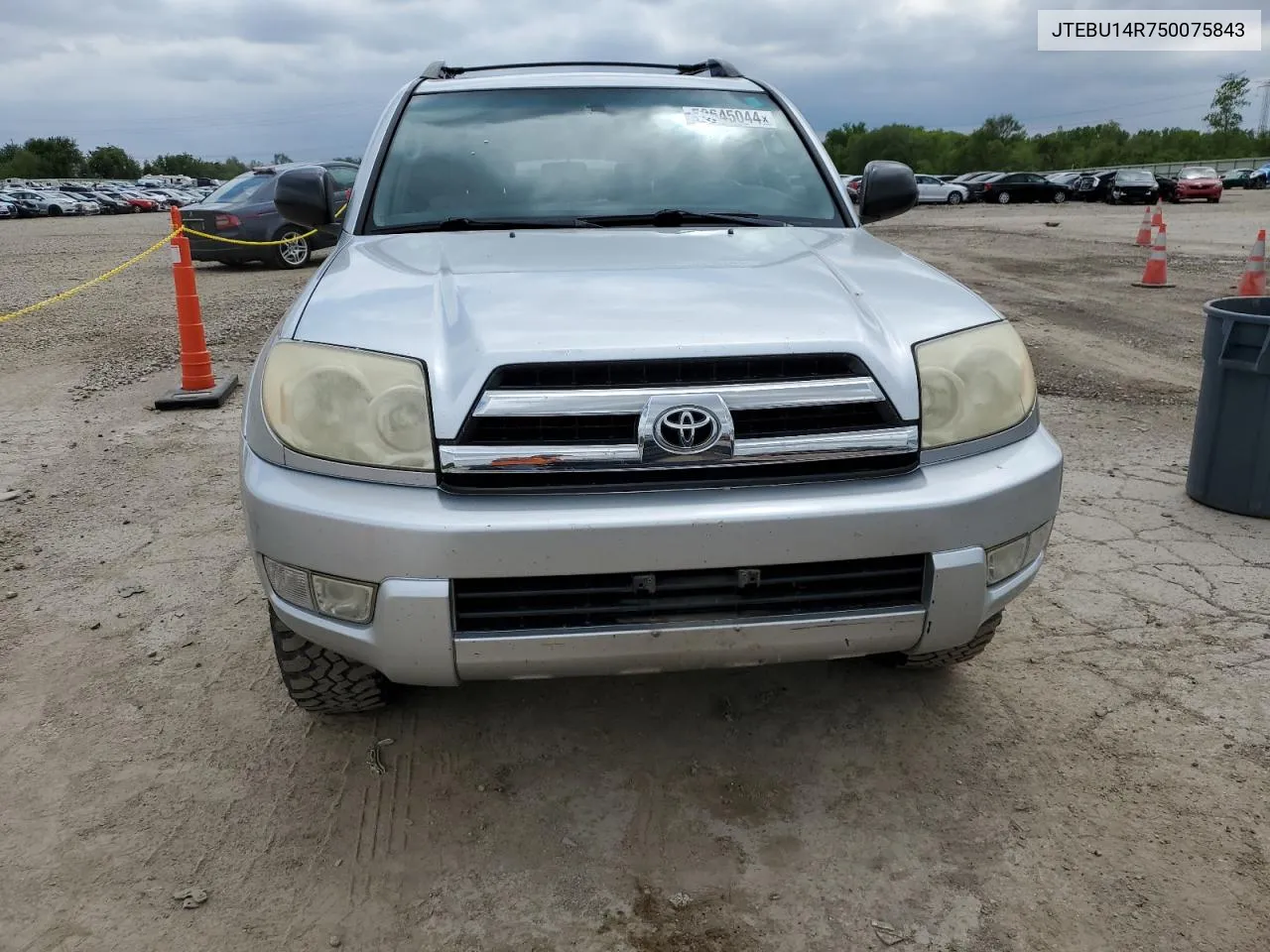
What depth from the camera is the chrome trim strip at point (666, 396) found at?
6.66ft

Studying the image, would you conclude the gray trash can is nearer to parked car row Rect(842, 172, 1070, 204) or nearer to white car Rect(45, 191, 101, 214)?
→ parked car row Rect(842, 172, 1070, 204)

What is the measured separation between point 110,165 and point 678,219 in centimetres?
11995

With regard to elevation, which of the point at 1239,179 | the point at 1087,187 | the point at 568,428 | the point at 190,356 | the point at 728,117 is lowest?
the point at 190,356

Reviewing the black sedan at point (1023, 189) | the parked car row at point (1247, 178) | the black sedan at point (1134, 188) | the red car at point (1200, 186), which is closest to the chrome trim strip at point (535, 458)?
the black sedan at point (1134, 188)

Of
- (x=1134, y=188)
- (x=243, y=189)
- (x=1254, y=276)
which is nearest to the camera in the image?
(x=1254, y=276)

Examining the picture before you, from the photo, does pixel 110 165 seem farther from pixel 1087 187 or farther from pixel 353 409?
pixel 353 409

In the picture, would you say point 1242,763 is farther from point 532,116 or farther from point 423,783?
point 532,116

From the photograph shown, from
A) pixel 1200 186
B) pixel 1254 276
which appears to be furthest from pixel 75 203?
pixel 1254 276

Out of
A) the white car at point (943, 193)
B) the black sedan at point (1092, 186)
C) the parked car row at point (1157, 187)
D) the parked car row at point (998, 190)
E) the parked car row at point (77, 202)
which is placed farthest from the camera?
the parked car row at point (77, 202)

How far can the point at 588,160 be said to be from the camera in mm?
3275

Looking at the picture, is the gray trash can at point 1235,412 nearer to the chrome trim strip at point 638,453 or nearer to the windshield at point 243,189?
the chrome trim strip at point 638,453

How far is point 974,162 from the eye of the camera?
83938 mm

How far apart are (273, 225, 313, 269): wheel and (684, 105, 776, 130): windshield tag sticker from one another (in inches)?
463

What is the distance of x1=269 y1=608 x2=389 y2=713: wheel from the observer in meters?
2.43
